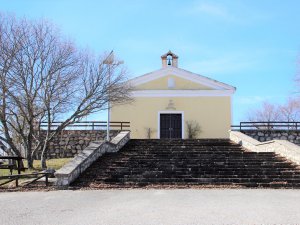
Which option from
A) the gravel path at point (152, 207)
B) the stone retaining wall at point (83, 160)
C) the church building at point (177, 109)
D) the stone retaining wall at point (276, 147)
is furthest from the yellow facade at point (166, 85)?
the gravel path at point (152, 207)

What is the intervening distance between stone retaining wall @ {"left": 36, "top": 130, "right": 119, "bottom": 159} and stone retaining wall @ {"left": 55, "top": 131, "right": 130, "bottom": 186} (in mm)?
5373

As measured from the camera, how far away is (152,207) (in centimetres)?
881

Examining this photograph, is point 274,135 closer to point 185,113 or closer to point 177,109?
point 185,113

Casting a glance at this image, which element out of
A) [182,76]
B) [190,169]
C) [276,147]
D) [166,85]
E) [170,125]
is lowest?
[190,169]

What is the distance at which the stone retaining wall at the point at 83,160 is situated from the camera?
12.5 meters

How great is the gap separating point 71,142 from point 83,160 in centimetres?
1127

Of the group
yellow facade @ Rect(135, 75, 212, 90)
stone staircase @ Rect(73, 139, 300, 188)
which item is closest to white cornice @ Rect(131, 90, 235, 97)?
yellow facade @ Rect(135, 75, 212, 90)

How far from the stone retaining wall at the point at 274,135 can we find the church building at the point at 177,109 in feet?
6.98

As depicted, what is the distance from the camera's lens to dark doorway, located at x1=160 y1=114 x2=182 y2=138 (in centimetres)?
2758

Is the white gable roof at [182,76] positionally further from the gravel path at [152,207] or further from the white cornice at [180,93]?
the gravel path at [152,207]

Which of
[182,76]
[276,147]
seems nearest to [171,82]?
[182,76]

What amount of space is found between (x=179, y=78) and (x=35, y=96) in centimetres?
1388

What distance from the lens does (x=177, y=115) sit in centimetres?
2791

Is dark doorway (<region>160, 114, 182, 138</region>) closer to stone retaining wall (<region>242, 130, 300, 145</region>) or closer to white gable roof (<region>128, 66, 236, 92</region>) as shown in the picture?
white gable roof (<region>128, 66, 236, 92</region>)
